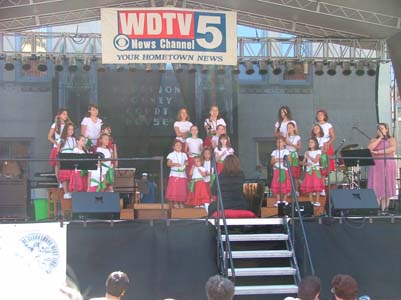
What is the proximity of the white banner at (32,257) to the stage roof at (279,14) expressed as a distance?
18.7 ft

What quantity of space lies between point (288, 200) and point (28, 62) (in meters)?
6.71

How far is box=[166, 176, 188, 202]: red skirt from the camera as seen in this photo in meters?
9.46

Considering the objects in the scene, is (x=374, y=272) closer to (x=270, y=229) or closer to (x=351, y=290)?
(x=270, y=229)

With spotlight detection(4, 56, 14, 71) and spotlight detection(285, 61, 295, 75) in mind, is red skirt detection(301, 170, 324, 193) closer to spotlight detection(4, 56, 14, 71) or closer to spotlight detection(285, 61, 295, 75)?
spotlight detection(285, 61, 295, 75)

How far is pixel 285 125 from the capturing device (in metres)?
9.94

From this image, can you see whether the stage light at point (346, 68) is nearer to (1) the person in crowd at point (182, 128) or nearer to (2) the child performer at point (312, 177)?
(2) the child performer at point (312, 177)

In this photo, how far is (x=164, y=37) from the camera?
32.9ft

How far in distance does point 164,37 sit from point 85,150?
2.42 metres

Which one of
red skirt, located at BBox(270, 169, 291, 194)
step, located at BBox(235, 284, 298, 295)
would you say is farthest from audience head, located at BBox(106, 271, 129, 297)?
red skirt, located at BBox(270, 169, 291, 194)

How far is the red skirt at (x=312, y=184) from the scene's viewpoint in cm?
951

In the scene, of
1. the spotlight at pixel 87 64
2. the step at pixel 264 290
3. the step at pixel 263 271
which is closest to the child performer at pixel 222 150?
the step at pixel 263 271

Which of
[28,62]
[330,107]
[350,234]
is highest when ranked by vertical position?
[28,62]

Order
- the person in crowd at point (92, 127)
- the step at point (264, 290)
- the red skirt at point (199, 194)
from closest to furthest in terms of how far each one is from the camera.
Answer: the step at point (264, 290), the red skirt at point (199, 194), the person in crowd at point (92, 127)

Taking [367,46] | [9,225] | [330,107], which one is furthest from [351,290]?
[330,107]
